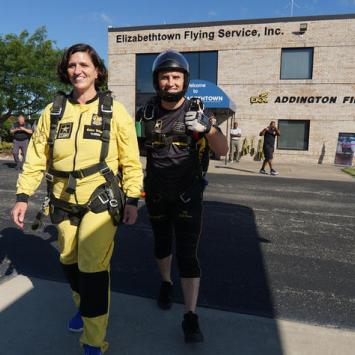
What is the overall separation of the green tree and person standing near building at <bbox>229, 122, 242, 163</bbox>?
11.8 meters

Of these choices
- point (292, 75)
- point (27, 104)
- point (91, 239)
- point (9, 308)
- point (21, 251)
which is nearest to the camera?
point (91, 239)

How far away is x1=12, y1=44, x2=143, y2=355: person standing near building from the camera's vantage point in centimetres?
225

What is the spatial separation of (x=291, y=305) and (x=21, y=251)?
3136mm

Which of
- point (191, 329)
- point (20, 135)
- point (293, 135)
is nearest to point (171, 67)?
point (191, 329)

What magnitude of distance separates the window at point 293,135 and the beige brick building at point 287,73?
0.05 meters

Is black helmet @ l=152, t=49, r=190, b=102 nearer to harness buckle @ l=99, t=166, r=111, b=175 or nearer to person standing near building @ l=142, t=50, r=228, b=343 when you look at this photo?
person standing near building @ l=142, t=50, r=228, b=343

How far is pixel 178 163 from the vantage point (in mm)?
2564

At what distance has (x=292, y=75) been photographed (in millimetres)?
18297

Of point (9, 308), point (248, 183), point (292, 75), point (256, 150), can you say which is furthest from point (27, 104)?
point (9, 308)

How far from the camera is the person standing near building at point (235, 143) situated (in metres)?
16.4

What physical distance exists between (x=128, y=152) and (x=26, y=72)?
905 inches

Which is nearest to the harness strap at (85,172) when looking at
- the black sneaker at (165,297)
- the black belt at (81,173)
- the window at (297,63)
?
the black belt at (81,173)

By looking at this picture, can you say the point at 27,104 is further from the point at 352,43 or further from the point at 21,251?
the point at 21,251

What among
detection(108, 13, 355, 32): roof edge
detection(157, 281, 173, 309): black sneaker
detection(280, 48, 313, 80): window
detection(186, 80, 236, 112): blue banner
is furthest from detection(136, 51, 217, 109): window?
detection(157, 281, 173, 309): black sneaker
